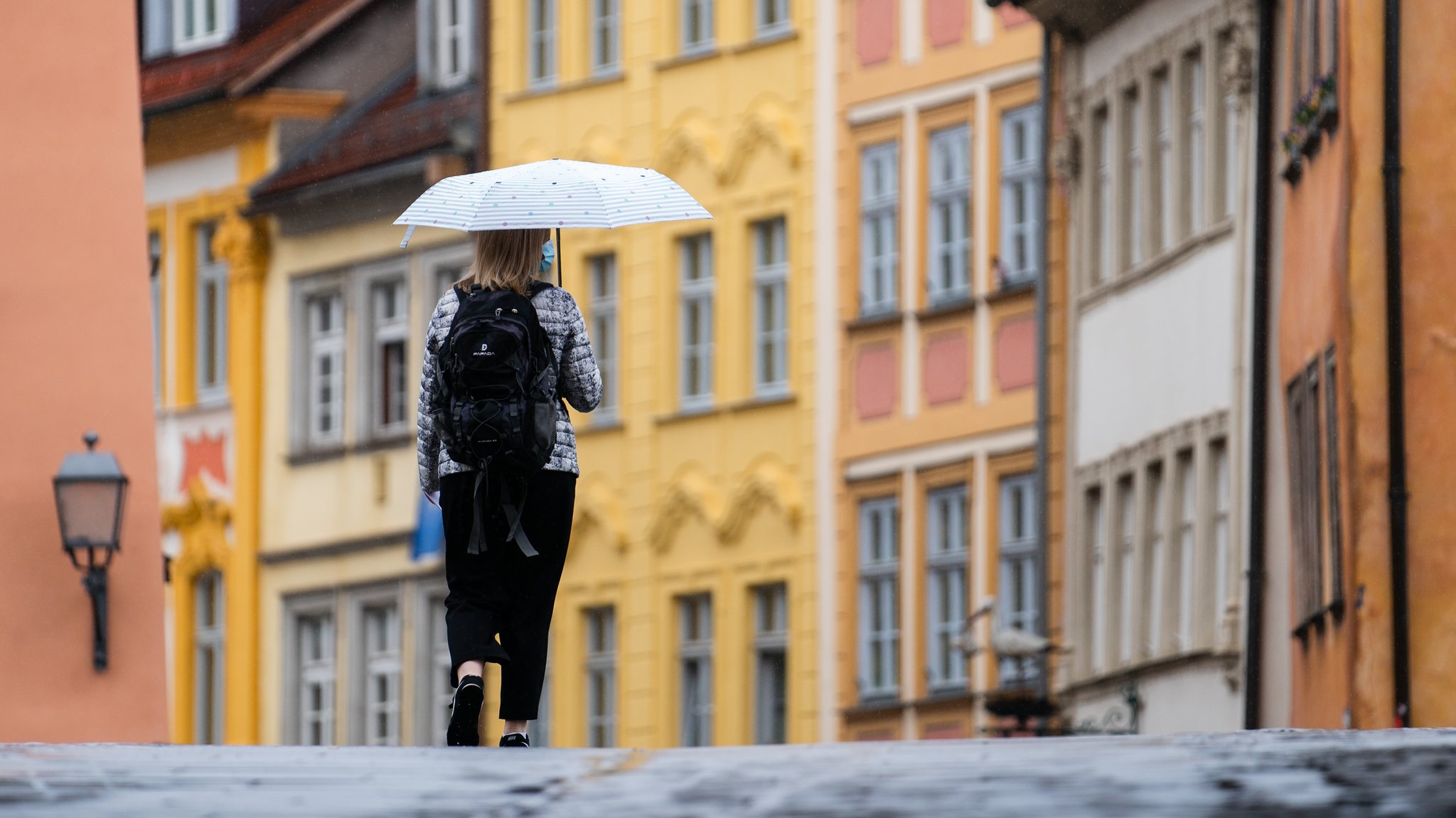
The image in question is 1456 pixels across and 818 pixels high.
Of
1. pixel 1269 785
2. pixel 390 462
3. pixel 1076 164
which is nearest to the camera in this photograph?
pixel 1269 785

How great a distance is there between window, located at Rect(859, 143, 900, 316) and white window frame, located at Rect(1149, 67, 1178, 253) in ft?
16.7

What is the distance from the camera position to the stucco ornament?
148ft

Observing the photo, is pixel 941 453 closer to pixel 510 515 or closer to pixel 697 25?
pixel 697 25

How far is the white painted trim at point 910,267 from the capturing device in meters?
37.6

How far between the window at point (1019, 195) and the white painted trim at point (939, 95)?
0.29 metres

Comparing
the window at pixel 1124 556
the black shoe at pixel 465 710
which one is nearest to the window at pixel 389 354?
the window at pixel 1124 556

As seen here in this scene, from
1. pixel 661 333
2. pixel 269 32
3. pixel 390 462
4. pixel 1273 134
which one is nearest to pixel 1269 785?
pixel 1273 134

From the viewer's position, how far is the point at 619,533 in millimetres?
40562

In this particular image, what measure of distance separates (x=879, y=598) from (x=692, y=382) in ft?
11.3

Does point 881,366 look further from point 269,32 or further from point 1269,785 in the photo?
point 1269,785

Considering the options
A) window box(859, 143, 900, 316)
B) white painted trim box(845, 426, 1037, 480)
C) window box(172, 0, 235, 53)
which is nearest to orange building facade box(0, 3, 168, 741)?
white painted trim box(845, 426, 1037, 480)

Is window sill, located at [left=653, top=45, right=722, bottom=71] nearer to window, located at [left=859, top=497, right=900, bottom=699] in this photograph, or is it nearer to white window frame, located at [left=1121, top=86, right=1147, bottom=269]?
window, located at [left=859, top=497, right=900, bottom=699]

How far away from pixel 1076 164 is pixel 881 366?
136 inches

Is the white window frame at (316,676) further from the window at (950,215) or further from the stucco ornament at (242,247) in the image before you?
the window at (950,215)
